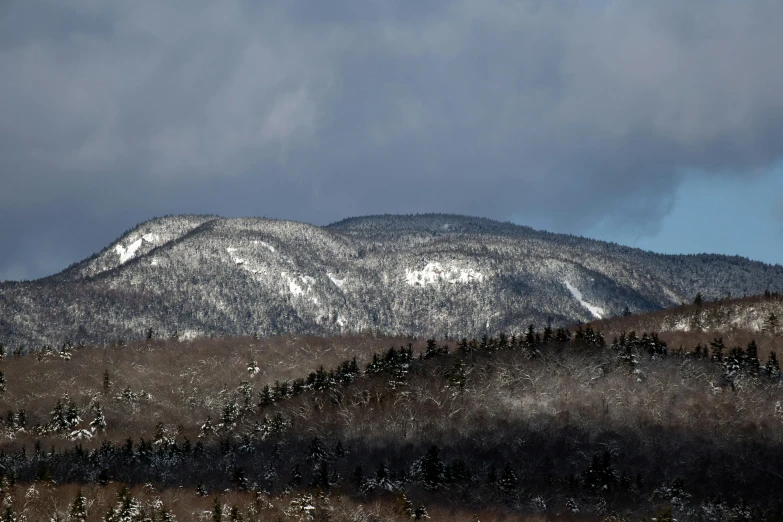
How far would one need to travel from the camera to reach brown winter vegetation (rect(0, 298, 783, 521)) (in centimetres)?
13125

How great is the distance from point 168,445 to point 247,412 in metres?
25.1

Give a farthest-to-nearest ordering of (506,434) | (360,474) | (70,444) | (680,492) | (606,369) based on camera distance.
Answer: (70,444), (606,369), (506,434), (360,474), (680,492)

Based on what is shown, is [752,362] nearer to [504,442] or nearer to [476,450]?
[504,442]

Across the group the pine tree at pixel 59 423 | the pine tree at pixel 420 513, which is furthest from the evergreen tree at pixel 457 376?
the pine tree at pixel 59 423

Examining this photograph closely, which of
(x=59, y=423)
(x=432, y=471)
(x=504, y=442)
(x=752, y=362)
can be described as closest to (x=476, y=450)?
(x=504, y=442)

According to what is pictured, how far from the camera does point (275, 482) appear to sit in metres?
145

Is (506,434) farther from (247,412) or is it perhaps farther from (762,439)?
(247,412)

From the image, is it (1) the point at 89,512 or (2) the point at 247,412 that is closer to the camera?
(1) the point at 89,512

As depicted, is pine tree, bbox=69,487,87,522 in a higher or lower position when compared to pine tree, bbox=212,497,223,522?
higher

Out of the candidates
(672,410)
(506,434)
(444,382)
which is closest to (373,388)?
(444,382)

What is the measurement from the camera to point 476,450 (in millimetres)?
149500

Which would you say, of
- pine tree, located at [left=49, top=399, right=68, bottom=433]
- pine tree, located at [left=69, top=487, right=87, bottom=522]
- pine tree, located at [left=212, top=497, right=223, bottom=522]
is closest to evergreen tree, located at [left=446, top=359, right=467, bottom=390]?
pine tree, located at [left=212, top=497, right=223, bottom=522]

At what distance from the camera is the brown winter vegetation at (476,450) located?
131m

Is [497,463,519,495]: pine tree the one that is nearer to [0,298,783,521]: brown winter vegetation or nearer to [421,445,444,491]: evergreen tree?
[0,298,783,521]: brown winter vegetation
